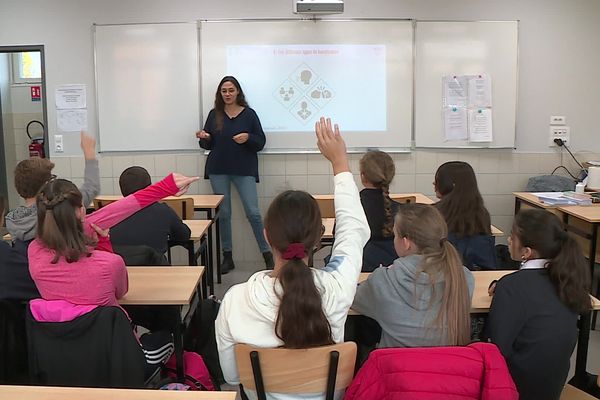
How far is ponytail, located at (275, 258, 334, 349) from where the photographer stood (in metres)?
1.54

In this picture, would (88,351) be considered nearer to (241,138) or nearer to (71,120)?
(241,138)

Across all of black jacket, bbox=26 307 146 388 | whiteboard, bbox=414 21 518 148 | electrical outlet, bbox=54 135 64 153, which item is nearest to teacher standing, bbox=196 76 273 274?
electrical outlet, bbox=54 135 64 153

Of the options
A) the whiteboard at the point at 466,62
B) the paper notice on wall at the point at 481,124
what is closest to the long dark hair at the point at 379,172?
the whiteboard at the point at 466,62

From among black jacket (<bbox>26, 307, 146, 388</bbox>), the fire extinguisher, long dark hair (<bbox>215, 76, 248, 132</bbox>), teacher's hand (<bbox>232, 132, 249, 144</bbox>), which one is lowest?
black jacket (<bbox>26, 307, 146, 388</bbox>)

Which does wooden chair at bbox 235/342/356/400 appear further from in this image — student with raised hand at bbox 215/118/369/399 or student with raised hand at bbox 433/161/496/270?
student with raised hand at bbox 433/161/496/270

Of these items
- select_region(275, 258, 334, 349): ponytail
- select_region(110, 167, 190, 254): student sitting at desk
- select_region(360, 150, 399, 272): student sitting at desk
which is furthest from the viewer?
select_region(110, 167, 190, 254): student sitting at desk

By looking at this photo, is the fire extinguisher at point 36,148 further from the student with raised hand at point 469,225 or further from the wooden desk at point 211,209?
the student with raised hand at point 469,225

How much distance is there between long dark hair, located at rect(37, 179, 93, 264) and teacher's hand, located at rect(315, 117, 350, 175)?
0.92m

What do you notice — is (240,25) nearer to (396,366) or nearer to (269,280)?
(269,280)

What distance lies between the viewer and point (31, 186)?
8.48 feet

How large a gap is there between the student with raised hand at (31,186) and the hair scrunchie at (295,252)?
1142 millimetres

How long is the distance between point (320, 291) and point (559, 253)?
938 millimetres

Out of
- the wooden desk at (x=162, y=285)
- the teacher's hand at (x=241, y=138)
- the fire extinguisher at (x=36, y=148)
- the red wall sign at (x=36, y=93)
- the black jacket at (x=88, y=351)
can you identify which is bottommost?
the black jacket at (x=88, y=351)

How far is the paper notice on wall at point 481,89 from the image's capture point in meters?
5.18
